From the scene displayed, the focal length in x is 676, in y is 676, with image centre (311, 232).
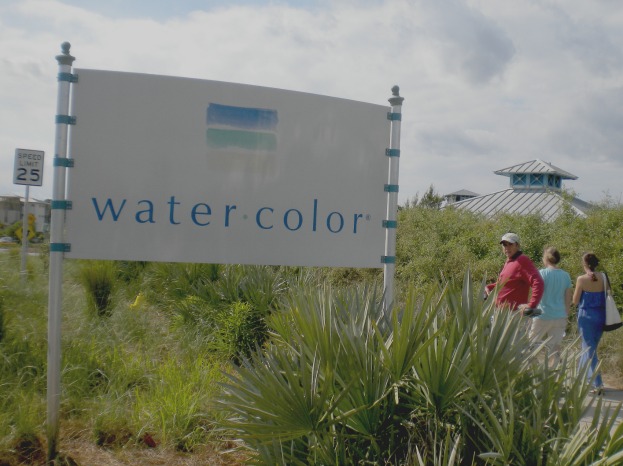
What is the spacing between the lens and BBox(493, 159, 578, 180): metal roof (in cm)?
4056

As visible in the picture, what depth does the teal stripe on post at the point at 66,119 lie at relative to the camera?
15.7 feet

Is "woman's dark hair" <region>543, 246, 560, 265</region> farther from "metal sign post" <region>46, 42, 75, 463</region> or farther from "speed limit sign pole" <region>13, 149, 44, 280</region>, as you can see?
"speed limit sign pole" <region>13, 149, 44, 280</region>

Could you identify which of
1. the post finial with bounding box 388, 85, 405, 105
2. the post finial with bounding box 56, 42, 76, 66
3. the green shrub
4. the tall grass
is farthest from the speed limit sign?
the tall grass

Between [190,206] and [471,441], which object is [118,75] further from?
[471,441]

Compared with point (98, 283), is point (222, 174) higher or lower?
higher

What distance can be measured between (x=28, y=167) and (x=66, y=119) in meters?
10.3

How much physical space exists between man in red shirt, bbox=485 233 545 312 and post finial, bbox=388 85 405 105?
7.04 feet

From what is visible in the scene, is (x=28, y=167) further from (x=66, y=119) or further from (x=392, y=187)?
(x=392, y=187)

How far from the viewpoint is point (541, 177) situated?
40.4 meters

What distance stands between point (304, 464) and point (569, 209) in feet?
31.8

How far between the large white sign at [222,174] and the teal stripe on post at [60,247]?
0.04 metres

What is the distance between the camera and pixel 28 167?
14.2m

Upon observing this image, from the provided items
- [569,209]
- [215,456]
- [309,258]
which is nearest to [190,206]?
[309,258]

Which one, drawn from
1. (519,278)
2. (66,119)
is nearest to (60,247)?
(66,119)
